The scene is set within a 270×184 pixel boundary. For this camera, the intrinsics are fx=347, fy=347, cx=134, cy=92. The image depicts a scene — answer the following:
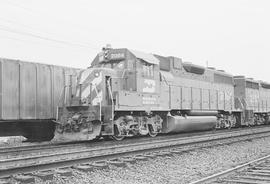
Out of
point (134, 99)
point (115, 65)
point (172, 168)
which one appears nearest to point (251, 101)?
point (115, 65)

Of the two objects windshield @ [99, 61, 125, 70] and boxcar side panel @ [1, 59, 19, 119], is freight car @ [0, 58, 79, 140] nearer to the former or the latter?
boxcar side panel @ [1, 59, 19, 119]

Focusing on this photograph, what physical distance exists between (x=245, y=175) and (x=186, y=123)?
8156mm

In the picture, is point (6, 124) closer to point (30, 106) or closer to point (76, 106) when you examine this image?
point (30, 106)

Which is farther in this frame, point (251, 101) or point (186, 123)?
point (251, 101)

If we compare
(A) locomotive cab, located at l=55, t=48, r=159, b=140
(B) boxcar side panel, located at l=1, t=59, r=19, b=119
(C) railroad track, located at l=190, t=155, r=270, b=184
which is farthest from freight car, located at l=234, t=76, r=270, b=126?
(C) railroad track, located at l=190, t=155, r=270, b=184

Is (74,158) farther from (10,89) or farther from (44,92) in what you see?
(44,92)

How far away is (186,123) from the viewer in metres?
14.6

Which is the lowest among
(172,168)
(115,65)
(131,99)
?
(172,168)

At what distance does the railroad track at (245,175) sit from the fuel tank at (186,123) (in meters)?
6.22

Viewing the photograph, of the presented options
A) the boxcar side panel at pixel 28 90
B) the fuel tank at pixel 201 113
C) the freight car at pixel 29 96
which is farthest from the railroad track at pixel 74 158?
the fuel tank at pixel 201 113

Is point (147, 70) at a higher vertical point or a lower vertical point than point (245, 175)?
higher

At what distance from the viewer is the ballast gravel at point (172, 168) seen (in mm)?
6129

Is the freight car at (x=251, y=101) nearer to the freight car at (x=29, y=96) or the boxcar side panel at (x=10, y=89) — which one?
the freight car at (x=29, y=96)

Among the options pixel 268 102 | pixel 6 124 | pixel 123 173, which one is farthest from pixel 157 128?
pixel 268 102
